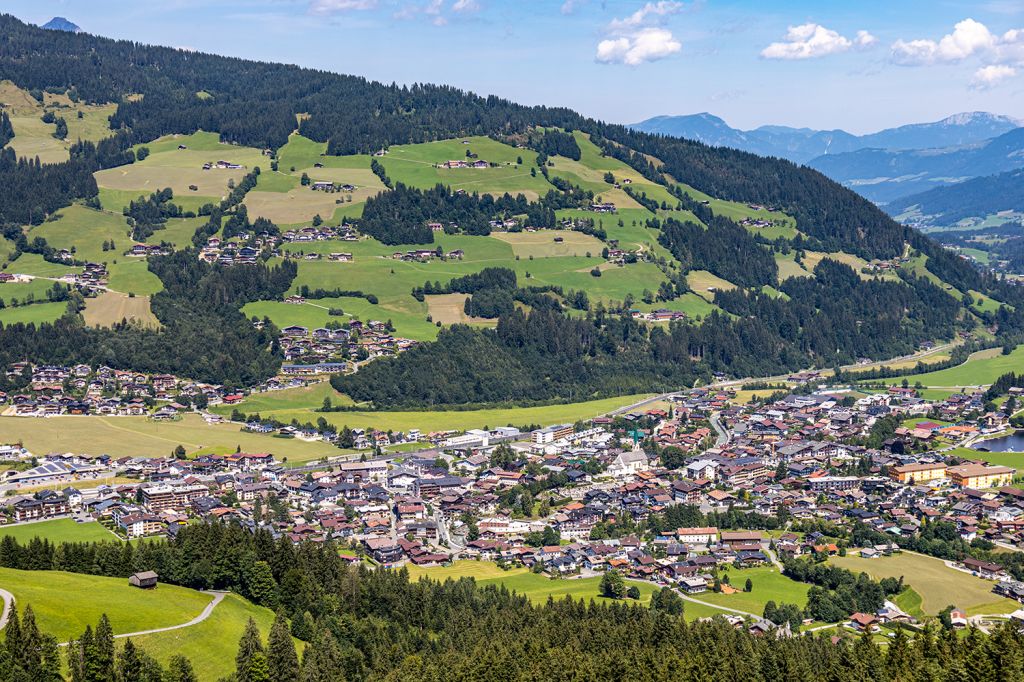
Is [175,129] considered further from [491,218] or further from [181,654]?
[181,654]

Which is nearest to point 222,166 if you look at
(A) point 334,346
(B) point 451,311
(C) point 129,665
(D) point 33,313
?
→ (D) point 33,313

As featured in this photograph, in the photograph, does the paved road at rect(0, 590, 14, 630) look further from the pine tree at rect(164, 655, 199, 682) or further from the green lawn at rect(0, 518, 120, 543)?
the green lawn at rect(0, 518, 120, 543)

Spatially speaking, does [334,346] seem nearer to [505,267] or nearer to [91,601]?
[505,267]

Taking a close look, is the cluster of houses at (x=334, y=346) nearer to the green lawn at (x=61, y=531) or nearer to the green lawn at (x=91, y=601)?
the green lawn at (x=61, y=531)

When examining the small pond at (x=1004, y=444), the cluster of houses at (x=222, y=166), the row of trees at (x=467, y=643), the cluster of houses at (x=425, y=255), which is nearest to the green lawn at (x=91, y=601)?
the row of trees at (x=467, y=643)

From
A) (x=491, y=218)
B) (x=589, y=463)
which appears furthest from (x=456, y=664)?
(x=491, y=218)

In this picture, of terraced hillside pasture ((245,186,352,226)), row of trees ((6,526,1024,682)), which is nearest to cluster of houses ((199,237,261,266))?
terraced hillside pasture ((245,186,352,226))
